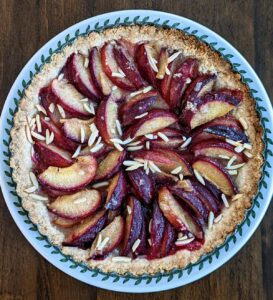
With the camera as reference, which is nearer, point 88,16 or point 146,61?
point 146,61

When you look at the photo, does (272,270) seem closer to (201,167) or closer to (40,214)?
(201,167)

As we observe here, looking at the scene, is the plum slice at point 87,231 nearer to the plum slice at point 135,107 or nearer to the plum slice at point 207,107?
the plum slice at point 135,107

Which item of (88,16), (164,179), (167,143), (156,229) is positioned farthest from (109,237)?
(88,16)

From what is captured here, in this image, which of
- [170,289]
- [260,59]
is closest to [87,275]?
[170,289]

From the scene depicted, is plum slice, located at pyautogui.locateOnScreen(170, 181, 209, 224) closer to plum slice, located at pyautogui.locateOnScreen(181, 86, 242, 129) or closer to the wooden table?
plum slice, located at pyautogui.locateOnScreen(181, 86, 242, 129)

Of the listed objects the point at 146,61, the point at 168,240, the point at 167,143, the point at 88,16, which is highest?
the point at 88,16

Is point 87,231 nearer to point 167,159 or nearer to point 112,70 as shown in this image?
point 167,159
